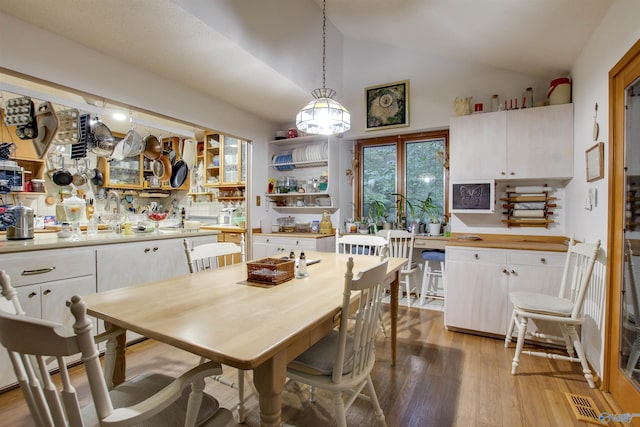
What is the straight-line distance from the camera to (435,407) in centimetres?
182

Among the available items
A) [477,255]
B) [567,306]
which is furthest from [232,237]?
[567,306]

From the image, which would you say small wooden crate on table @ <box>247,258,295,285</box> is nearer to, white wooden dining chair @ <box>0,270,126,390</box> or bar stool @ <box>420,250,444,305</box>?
white wooden dining chair @ <box>0,270,126,390</box>

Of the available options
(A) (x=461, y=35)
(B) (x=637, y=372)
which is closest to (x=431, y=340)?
(B) (x=637, y=372)

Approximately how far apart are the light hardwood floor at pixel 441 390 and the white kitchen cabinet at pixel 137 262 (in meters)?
0.57

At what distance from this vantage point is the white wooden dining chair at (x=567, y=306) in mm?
2053

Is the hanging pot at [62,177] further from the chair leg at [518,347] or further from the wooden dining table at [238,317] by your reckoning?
the chair leg at [518,347]

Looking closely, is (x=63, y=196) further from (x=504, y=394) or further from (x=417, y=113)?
(x=504, y=394)

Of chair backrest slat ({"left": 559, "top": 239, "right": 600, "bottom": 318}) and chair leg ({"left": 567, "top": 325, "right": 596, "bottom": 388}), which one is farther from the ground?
chair backrest slat ({"left": 559, "top": 239, "right": 600, "bottom": 318})

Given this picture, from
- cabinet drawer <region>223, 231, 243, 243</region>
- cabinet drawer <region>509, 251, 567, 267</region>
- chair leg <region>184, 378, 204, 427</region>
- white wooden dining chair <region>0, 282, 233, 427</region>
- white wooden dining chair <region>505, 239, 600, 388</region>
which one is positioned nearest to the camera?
white wooden dining chair <region>0, 282, 233, 427</region>

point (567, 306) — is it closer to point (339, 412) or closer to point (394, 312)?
point (394, 312)

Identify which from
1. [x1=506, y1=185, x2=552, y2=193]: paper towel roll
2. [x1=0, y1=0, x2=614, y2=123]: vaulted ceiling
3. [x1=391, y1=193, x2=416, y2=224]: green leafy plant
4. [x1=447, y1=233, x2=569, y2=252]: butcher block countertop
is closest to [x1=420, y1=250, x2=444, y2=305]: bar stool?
[x1=447, y1=233, x2=569, y2=252]: butcher block countertop

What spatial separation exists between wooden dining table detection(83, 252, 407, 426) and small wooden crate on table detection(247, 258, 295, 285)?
4 cm

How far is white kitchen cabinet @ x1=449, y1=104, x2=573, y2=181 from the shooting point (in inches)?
110

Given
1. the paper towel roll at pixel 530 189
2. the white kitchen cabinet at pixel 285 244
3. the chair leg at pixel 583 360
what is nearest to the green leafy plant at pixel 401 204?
the white kitchen cabinet at pixel 285 244
